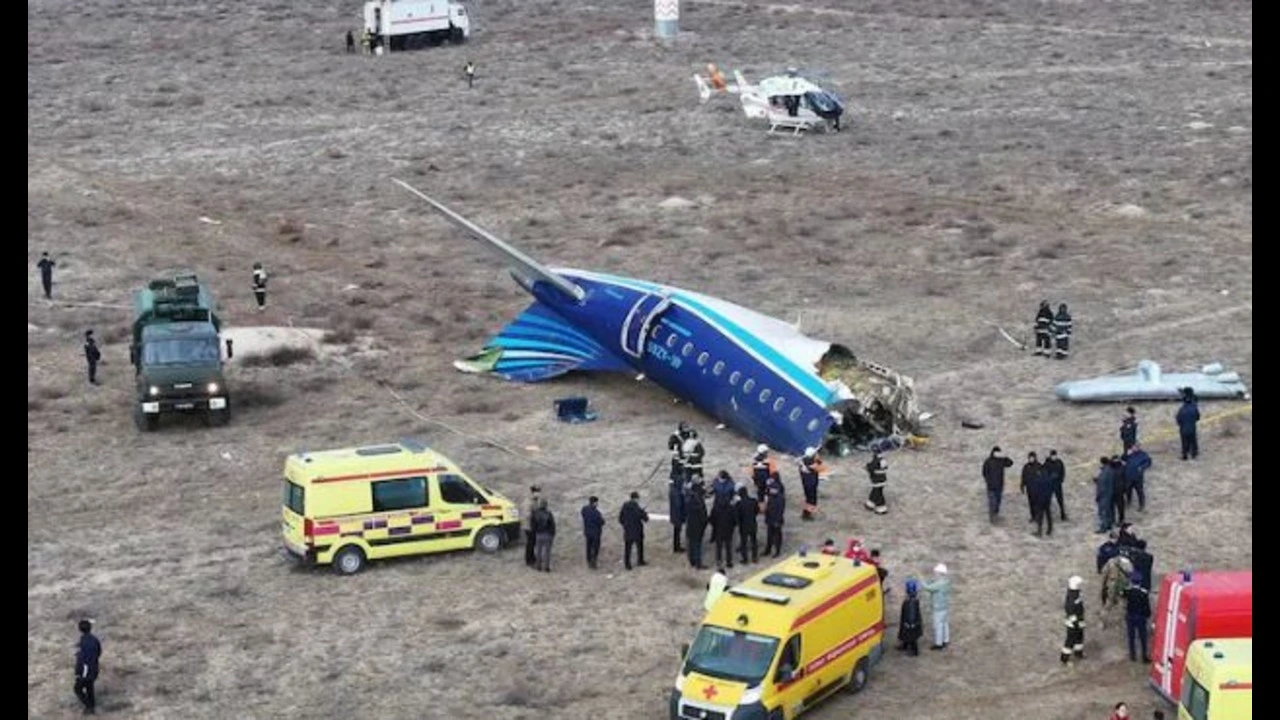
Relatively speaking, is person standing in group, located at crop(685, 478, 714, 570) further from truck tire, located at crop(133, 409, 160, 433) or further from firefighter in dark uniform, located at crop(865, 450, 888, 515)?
truck tire, located at crop(133, 409, 160, 433)

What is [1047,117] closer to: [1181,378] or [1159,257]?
[1159,257]

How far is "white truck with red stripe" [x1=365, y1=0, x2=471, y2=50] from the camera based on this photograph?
81.2 metres

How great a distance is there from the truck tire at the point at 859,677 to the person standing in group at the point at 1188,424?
11022 mm

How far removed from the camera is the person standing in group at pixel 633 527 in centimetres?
3428

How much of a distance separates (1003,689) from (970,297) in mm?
21430

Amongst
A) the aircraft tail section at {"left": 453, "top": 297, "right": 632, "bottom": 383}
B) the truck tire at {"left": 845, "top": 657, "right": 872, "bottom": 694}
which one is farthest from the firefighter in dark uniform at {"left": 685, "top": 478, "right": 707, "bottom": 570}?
the aircraft tail section at {"left": 453, "top": 297, "right": 632, "bottom": 383}

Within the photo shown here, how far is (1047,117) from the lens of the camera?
228 ft

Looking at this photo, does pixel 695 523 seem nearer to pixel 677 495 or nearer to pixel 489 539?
pixel 677 495

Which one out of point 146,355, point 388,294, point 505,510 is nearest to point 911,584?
point 505,510

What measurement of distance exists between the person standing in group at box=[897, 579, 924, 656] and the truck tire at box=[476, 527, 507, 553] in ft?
23.4

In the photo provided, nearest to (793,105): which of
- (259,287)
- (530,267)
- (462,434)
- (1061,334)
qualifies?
(259,287)

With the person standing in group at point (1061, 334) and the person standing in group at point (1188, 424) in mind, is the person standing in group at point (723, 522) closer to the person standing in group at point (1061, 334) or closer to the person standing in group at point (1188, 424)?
the person standing in group at point (1188, 424)

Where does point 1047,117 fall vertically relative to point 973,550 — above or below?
above

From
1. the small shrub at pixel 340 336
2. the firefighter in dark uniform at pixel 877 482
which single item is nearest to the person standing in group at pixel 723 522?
the firefighter in dark uniform at pixel 877 482
